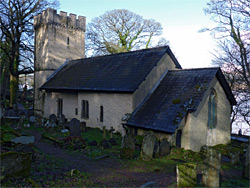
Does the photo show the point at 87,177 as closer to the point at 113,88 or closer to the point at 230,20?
the point at 113,88

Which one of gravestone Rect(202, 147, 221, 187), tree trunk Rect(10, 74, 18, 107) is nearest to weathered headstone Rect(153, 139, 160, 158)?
gravestone Rect(202, 147, 221, 187)

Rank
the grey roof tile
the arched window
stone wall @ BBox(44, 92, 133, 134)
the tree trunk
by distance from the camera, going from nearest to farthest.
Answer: the grey roof tile → the arched window → stone wall @ BBox(44, 92, 133, 134) → the tree trunk

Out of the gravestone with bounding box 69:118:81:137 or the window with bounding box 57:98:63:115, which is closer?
the gravestone with bounding box 69:118:81:137

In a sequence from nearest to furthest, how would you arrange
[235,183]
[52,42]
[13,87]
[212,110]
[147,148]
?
[235,183]
[147,148]
[212,110]
[52,42]
[13,87]

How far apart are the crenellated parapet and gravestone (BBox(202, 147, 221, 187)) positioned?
23.2 meters

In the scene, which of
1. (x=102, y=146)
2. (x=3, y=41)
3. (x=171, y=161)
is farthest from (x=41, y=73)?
(x=171, y=161)

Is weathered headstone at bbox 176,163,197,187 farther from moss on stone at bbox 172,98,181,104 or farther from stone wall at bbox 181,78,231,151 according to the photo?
moss on stone at bbox 172,98,181,104

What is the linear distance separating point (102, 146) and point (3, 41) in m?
25.8

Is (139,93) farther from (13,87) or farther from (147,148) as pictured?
(13,87)

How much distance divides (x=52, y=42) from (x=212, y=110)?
743 inches

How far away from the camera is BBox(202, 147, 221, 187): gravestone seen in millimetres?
7527

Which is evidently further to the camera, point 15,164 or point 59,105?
point 59,105

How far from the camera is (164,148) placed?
11773mm

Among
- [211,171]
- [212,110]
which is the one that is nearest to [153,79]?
[212,110]
